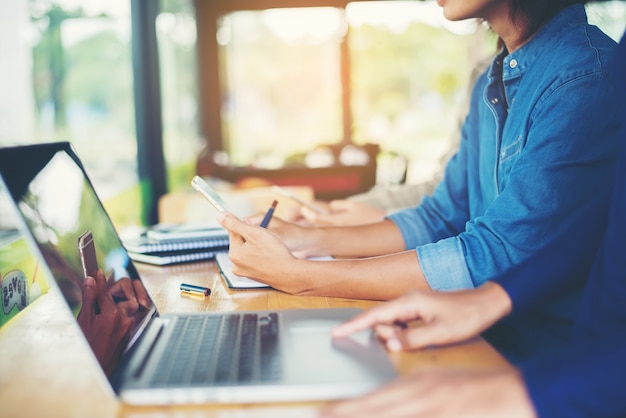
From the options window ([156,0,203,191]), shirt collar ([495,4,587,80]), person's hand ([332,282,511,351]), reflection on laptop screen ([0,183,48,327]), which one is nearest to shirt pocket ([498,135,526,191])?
shirt collar ([495,4,587,80])

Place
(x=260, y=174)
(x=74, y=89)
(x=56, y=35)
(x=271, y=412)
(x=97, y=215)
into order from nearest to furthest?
(x=271, y=412), (x=97, y=215), (x=56, y=35), (x=74, y=89), (x=260, y=174)

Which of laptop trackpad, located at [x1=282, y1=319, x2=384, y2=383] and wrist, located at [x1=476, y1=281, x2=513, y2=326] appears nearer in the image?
laptop trackpad, located at [x1=282, y1=319, x2=384, y2=383]

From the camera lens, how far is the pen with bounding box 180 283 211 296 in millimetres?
1186

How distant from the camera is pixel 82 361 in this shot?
88 cm

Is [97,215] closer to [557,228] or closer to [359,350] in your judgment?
[359,350]

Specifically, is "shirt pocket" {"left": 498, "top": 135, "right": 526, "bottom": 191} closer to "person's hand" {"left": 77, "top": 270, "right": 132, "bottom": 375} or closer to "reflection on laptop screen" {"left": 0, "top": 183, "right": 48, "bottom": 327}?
"person's hand" {"left": 77, "top": 270, "right": 132, "bottom": 375}

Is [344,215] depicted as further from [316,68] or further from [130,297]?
[316,68]

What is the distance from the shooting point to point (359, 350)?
0.85m

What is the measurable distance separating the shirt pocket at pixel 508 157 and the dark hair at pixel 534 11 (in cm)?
27

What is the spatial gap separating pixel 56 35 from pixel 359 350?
223cm

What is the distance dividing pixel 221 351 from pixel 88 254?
239mm

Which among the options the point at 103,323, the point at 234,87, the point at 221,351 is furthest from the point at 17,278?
the point at 234,87

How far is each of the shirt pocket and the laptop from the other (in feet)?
1.53

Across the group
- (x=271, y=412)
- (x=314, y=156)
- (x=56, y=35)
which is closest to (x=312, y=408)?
(x=271, y=412)
